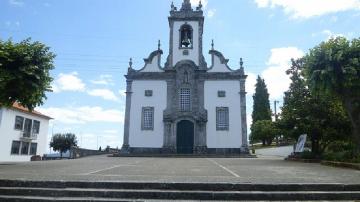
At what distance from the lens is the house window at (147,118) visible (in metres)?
31.5

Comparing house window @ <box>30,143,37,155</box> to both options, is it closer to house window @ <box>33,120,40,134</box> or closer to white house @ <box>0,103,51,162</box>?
white house @ <box>0,103,51,162</box>

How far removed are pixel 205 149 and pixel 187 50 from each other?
9645 mm

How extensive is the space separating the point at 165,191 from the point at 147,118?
24494mm

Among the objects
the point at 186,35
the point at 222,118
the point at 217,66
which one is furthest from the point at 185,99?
the point at 186,35

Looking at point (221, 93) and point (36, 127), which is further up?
point (221, 93)

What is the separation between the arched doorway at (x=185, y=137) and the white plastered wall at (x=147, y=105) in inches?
60.4

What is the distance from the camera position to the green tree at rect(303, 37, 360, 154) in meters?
13.4

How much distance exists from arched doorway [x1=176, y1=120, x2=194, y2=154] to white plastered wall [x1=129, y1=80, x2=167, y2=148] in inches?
60.4

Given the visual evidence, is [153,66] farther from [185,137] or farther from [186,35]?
[185,137]

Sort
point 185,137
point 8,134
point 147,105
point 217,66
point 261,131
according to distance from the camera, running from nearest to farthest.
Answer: point 185,137 < point 147,105 < point 217,66 < point 8,134 < point 261,131

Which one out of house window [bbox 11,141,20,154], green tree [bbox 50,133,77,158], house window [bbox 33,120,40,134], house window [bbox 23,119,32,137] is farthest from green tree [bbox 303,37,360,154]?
green tree [bbox 50,133,77,158]

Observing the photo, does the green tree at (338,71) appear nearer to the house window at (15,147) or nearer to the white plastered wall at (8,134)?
the white plastered wall at (8,134)

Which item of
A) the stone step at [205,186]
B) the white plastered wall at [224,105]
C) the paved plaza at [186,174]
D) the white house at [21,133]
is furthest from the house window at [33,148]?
the stone step at [205,186]

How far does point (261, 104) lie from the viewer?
5641 cm
